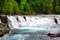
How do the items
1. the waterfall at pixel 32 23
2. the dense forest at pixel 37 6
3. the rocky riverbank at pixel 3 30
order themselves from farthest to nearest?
the dense forest at pixel 37 6 < the waterfall at pixel 32 23 < the rocky riverbank at pixel 3 30

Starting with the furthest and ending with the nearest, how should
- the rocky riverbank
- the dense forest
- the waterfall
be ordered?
the dense forest, the waterfall, the rocky riverbank

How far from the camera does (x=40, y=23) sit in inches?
1900

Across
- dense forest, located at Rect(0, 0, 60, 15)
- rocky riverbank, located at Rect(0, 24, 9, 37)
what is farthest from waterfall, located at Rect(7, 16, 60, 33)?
dense forest, located at Rect(0, 0, 60, 15)

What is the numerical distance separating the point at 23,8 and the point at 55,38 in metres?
43.1

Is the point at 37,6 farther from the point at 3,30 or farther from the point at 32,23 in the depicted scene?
the point at 3,30

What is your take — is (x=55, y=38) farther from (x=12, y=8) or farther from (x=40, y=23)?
(x=12, y=8)

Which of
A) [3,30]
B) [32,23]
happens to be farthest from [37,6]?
[3,30]

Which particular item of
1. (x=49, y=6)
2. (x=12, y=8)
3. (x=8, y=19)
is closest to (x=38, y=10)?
(x=49, y=6)

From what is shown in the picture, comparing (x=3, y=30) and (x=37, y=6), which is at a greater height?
(x=3, y=30)

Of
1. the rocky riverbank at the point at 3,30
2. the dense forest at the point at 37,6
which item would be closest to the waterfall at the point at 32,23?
the rocky riverbank at the point at 3,30

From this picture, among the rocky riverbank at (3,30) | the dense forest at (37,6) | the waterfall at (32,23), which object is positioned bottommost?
the dense forest at (37,6)

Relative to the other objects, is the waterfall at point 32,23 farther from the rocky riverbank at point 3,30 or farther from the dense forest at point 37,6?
the dense forest at point 37,6

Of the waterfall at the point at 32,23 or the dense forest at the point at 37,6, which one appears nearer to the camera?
the waterfall at the point at 32,23

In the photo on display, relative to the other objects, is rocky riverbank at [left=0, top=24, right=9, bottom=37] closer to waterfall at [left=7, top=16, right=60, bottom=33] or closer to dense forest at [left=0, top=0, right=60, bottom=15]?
waterfall at [left=7, top=16, right=60, bottom=33]
